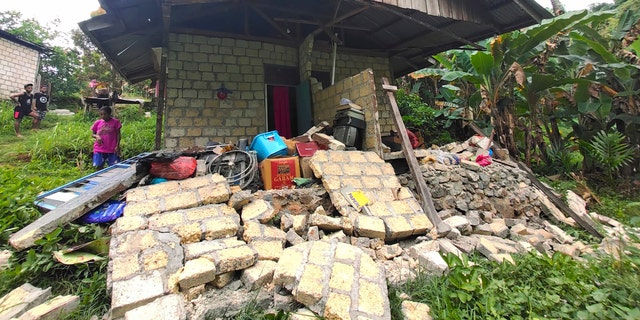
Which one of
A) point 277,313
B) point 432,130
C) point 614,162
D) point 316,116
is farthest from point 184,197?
point 432,130

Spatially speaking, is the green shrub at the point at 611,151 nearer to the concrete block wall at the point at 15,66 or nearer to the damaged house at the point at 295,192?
the damaged house at the point at 295,192

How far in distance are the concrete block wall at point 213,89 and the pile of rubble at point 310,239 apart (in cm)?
288

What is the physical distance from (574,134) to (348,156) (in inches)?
254

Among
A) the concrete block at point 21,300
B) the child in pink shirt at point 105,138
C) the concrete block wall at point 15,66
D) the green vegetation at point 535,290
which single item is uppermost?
the concrete block wall at point 15,66

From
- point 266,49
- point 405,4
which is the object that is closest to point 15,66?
point 266,49

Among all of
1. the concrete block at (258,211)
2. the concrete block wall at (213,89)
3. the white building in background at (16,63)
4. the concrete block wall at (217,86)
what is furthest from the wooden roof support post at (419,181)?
the white building in background at (16,63)

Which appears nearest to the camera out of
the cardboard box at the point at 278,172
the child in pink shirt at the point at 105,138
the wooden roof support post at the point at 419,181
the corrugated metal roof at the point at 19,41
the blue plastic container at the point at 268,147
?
the wooden roof support post at the point at 419,181

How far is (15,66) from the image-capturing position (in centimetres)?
1191

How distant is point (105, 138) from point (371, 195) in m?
4.93

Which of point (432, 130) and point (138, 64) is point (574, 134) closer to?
point (432, 130)

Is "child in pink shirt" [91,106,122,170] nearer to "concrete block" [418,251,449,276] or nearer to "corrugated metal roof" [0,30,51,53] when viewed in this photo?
"concrete block" [418,251,449,276]

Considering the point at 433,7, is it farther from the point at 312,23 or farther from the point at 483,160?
the point at 483,160

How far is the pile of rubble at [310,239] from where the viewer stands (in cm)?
196

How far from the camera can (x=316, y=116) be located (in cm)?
639
